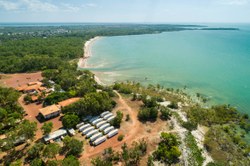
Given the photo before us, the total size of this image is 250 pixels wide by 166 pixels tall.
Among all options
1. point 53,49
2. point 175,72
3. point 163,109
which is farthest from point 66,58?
point 163,109

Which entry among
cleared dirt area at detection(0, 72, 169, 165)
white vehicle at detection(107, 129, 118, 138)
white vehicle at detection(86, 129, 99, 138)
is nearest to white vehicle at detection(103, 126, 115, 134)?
white vehicle at detection(107, 129, 118, 138)

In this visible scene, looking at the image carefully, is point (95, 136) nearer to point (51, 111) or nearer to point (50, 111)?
point (51, 111)

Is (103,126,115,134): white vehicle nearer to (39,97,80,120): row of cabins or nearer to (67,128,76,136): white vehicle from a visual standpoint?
(67,128,76,136): white vehicle

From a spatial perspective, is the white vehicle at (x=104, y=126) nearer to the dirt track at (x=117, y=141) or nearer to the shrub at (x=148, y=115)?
the dirt track at (x=117, y=141)

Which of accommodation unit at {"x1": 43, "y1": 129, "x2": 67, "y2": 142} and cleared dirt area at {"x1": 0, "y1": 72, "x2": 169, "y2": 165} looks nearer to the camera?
cleared dirt area at {"x1": 0, "y1": 72, "x2": 169, "y2": 165}

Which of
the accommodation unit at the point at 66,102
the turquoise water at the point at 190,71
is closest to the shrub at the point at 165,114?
the turquoise water at the point at 190,71

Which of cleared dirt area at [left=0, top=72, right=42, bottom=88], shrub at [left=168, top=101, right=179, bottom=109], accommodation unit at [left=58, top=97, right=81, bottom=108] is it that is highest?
accommodation unit at [left=58, top=97, right=81, bottom=108]

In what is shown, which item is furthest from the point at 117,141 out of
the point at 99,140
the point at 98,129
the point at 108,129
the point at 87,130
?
the point at 87,130
